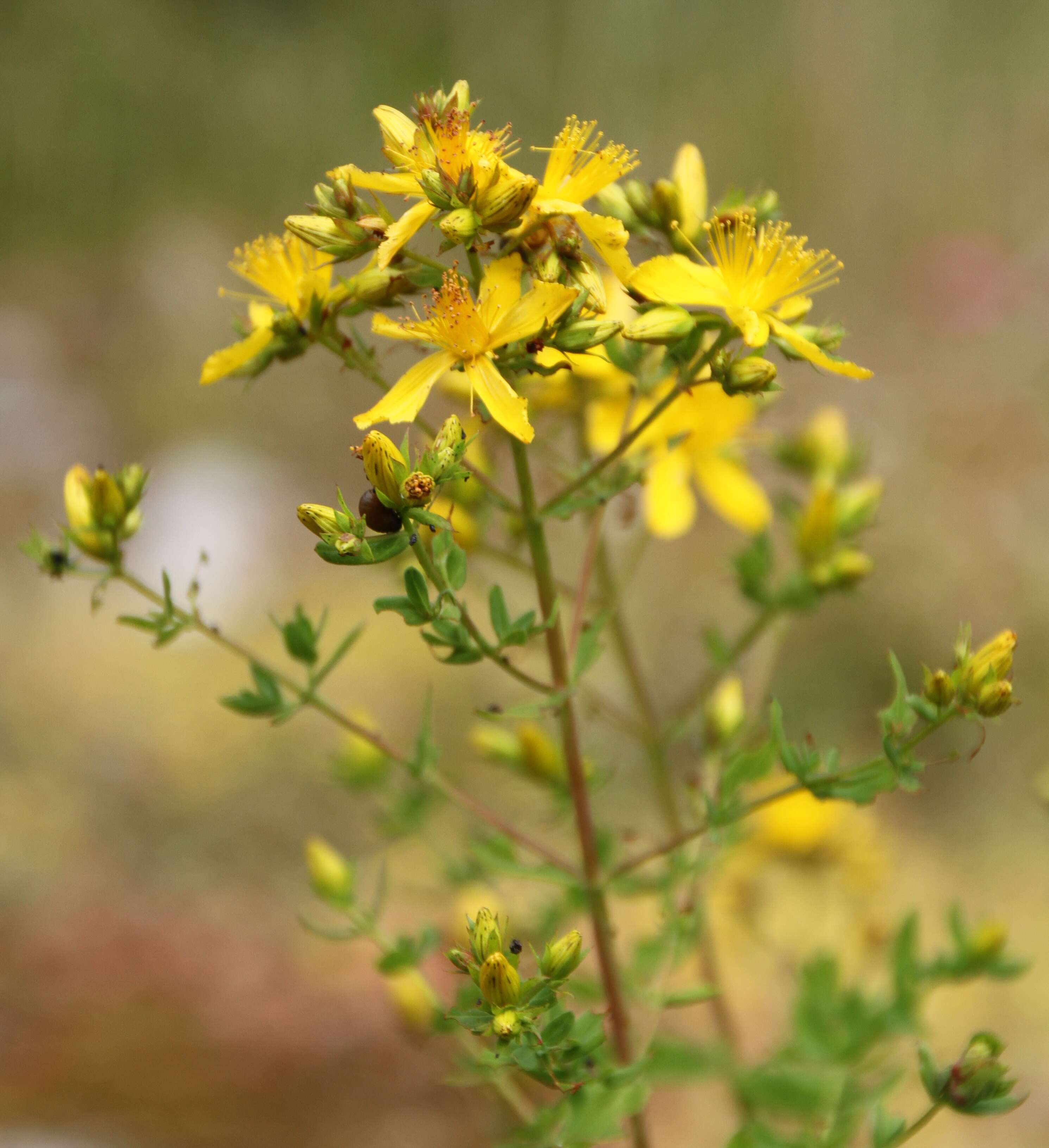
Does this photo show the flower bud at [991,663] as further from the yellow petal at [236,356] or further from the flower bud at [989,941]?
the yellow petal at [236,356]

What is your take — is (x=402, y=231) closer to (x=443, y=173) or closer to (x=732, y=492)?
(x=443, y=173)

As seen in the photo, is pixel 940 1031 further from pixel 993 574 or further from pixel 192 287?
pixel 192 287

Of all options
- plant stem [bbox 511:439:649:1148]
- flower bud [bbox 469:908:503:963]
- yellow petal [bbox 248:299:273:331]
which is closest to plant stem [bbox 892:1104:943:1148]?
plant stem [bbox 511:439:649:1148]

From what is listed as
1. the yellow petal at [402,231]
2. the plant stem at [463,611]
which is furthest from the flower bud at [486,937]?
the yellow petal at [402,231]

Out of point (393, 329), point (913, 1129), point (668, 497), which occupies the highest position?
point (668, 497)

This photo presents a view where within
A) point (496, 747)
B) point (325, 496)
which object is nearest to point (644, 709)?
point (496, 747)
